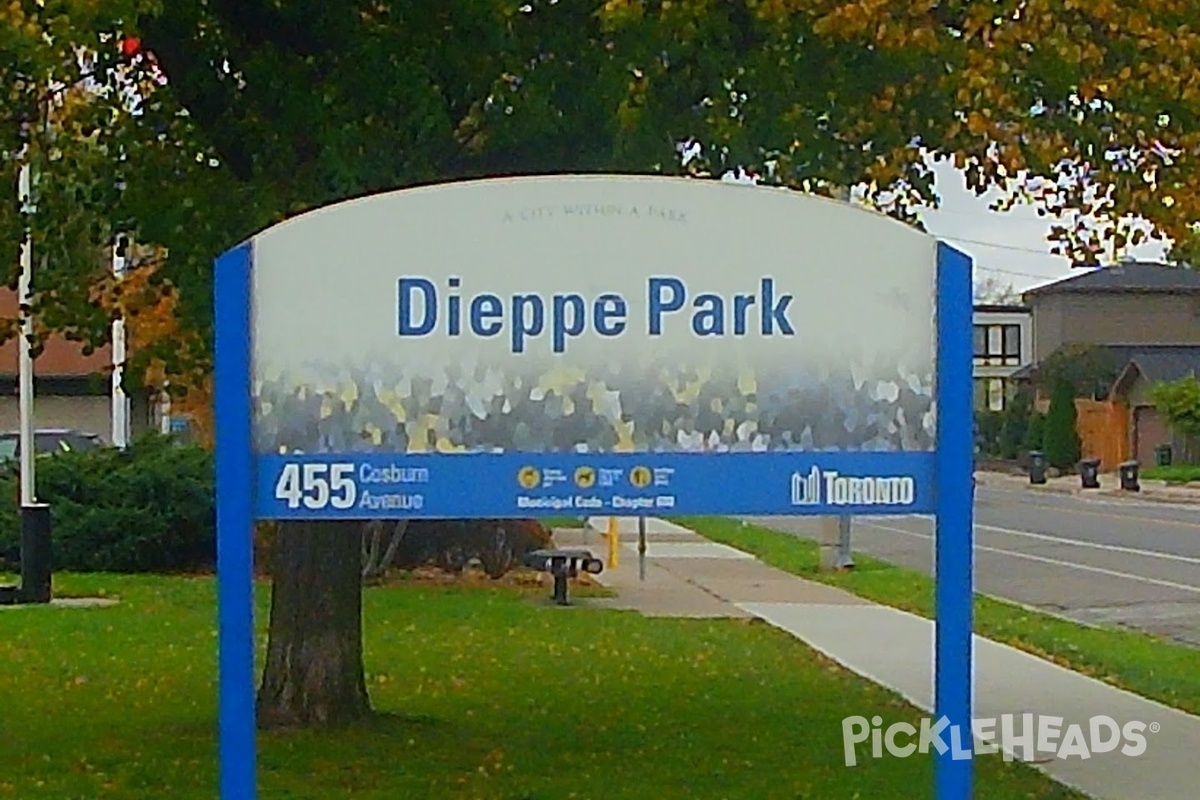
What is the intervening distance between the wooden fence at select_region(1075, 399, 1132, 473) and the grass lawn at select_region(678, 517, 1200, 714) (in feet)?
135

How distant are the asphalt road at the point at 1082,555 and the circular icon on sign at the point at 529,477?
10805 mm

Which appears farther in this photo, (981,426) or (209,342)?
(981,426)

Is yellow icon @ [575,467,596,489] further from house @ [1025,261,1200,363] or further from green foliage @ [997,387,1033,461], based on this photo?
house @ [1025,261,1200,363]

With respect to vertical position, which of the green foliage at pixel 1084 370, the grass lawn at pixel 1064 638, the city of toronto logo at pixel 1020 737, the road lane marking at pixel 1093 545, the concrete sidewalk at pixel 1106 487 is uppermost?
the green foliage at pixel 1084 370

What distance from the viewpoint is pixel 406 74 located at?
8.99 meters

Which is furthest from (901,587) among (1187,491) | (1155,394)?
(1155,394)

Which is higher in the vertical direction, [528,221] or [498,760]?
[528,221]

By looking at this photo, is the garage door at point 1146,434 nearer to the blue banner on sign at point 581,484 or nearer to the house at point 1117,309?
the house at point 1117,309

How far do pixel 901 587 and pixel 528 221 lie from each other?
15.3 m

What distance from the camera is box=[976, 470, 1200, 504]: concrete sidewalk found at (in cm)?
4641

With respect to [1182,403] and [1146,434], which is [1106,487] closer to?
[1182,403]

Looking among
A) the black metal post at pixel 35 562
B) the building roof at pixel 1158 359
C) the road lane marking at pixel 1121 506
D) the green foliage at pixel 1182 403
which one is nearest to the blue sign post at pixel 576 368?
the black metal post at pixel 35 562

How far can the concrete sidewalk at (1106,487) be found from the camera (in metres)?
46.4

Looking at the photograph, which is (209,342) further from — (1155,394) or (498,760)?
(1155,394)
